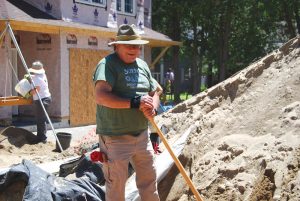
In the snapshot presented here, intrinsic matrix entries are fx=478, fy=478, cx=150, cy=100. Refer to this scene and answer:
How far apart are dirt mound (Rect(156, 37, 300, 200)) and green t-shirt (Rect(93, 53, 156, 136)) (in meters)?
1.09

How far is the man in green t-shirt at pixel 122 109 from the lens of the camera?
384 centimetres

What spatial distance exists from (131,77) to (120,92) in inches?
6.2

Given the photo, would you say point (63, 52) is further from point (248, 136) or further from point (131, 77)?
point (131, 77)

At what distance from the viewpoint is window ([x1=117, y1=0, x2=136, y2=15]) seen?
60.8 ft

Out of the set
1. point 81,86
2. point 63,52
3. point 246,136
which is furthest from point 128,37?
point 81,86

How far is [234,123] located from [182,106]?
149 cm

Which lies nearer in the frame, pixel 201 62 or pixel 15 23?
pixel 15 23

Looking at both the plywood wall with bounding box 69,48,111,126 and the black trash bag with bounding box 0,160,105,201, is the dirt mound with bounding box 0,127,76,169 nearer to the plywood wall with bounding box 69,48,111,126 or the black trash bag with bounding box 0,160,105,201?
the black trash bag with bounding box 0,160,105,201

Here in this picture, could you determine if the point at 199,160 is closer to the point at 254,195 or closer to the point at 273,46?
the point at 254,195

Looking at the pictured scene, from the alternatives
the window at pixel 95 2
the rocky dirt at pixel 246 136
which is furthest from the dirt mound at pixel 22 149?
the window at pixel 95 2

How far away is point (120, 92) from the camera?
3939 millimetres

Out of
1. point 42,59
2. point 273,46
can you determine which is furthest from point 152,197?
point 273,46

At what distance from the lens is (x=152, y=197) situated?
421cm

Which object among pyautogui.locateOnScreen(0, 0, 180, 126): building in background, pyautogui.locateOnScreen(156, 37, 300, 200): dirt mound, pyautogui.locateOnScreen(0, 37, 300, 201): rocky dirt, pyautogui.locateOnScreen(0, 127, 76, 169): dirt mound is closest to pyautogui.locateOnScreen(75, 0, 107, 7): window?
pyautogui.locateOnScreen(0, 0, 180, 126): building in background
